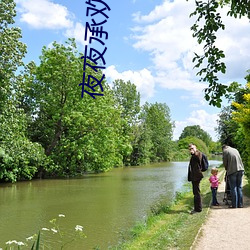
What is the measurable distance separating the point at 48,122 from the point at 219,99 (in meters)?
25.0

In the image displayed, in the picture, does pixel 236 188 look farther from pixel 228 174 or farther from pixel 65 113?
pixel 65 113

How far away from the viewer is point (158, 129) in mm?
75312

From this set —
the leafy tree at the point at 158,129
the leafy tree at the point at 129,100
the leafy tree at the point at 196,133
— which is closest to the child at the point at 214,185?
the leafy tree at the point at 129,100

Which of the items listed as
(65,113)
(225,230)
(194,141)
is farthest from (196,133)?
(225,230)

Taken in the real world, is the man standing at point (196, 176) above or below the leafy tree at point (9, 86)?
below

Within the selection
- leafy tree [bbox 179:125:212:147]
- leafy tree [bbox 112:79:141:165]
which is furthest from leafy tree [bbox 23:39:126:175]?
leafy tree [bbox 179:125:212:147]

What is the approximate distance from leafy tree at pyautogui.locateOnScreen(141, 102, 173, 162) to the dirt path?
57322 millimetres

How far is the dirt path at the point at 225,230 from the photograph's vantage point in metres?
6.36

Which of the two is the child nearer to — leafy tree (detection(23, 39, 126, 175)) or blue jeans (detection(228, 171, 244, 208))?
blue jeans (detection(228, 171, 244, 208))

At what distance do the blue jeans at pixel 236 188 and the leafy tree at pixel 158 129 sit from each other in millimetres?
56569

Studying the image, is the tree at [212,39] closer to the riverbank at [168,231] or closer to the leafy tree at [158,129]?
the riverbank at [168,231]

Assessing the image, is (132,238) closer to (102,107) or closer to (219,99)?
(219,99)

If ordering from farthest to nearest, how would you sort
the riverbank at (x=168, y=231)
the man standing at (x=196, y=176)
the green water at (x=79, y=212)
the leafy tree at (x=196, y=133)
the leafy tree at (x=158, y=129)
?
1. the leafy tree at (x=196, y=133)
2. the leafy tree at (x=158, y=129)
3. the man standing at (x=196, y=176)
4. the green water at (x=79, y=212)
5. the riverbank at (x=168, y=231)

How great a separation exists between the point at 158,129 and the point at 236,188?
6556 cm
